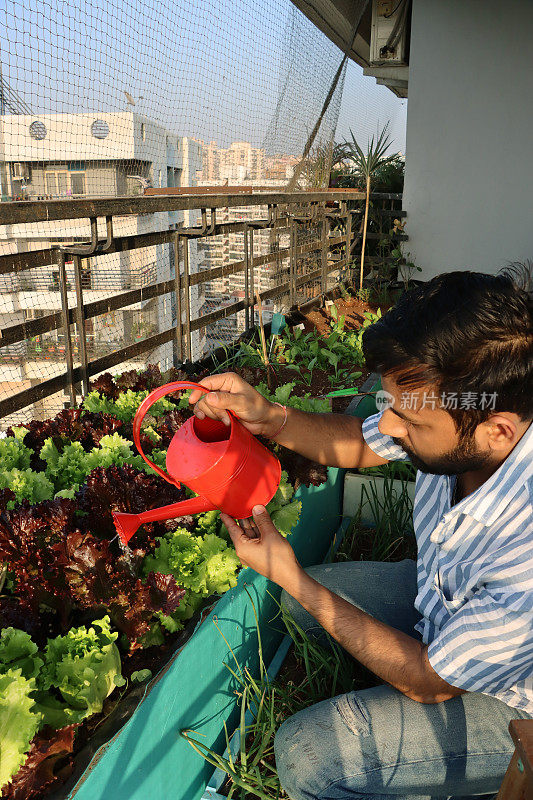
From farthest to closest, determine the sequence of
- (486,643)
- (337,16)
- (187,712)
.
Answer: (337,16) < (187,712) < (486,643)

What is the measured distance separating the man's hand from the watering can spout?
0.52 feet

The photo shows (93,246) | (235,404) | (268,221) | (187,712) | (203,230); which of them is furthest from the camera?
(268,221)

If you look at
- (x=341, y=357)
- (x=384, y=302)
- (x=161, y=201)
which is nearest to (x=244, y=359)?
(x=341, y=357)

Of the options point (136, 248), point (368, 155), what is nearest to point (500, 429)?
point (136, 248)

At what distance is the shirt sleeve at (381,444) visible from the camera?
77.0 inches

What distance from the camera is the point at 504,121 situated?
763cm

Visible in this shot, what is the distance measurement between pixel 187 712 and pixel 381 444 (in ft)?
3.04

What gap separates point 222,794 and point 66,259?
2.39 m

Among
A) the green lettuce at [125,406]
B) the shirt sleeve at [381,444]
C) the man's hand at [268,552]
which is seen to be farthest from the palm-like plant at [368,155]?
the man's hand at [268,552]

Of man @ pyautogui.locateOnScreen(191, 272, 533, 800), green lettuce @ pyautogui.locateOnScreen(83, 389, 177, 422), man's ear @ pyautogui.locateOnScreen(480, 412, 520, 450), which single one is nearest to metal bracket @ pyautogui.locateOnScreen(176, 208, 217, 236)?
green lettuce @ pyautogui.locateOnScreen(83, 389, 177, 422)

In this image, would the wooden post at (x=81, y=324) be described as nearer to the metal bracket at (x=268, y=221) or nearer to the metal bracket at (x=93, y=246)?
the metal bracket at (x=93, y=246)

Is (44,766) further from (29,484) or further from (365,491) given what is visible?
(365,491)

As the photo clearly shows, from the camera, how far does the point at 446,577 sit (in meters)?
1.54

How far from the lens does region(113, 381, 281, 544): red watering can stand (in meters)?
1.56
